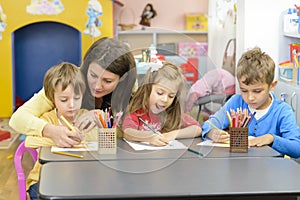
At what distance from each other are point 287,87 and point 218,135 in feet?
4.16

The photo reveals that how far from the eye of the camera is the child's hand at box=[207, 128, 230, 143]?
6.61 feet

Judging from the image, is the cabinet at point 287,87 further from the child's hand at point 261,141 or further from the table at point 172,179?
the table at point 172,179

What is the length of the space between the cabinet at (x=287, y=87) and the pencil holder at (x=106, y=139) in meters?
1.51

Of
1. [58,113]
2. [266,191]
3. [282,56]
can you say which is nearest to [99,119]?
[58,113]

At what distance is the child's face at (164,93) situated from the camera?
5.58ft

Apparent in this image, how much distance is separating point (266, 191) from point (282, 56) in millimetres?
2089

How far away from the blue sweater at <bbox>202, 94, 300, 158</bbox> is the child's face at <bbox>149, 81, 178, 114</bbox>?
29 cm

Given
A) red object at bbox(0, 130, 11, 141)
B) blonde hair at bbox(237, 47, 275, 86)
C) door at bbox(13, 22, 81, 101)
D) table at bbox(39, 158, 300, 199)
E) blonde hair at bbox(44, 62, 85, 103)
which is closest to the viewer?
table at bbox(39, 158, 300, 199)

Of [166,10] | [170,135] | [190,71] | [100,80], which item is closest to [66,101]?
[100,80]

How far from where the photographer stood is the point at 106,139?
1812mm

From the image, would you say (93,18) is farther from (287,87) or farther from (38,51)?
(287,87)

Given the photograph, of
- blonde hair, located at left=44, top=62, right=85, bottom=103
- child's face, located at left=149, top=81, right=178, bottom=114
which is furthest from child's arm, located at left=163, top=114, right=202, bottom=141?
blonde hair, located at left=44, top=62, right=85, bottom=103

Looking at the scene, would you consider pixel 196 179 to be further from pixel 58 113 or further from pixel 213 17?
pixel 213 17

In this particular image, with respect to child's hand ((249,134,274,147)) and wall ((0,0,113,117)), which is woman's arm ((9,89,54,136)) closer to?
child's hand ((249,134,274,147))
